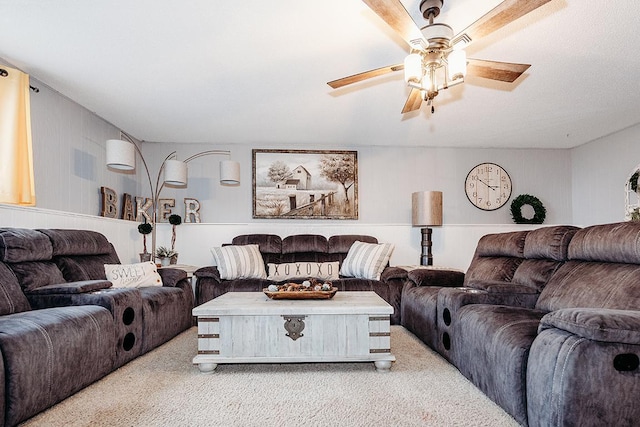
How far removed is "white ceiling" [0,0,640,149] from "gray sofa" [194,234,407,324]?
4.24ft

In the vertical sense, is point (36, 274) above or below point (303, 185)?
below

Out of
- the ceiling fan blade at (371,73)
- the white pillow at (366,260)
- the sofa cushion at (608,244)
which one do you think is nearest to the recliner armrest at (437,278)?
the white pillow at (366,260)

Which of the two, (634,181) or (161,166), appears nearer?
(634,181)

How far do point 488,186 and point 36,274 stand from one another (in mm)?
5213

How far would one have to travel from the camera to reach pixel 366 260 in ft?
14.4

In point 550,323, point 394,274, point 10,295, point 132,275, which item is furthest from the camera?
point 394,274

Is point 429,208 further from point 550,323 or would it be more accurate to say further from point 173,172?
point 550,323

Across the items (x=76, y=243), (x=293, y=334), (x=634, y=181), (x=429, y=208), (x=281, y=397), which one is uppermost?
(x=634, y=181)

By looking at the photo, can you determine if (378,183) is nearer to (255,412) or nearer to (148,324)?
(148,324)

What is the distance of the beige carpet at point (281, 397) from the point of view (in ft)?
6.21

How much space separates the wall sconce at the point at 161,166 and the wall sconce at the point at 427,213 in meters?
2.20

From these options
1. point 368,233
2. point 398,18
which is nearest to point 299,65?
point 398,18

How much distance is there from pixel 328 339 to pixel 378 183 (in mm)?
3278

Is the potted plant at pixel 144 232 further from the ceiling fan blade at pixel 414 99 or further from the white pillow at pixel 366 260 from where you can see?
the ceiling fan blade at pixel 414 99
